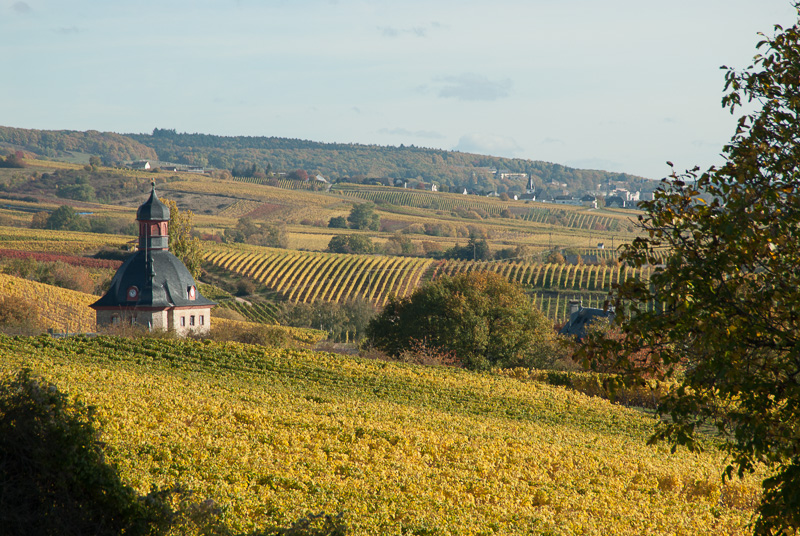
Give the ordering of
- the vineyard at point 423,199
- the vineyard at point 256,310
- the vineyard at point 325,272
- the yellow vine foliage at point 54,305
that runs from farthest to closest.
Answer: the vineyard at point 423,199 < the vineyard at point 325,272 < the vineyard at point 256,310 < the yellow vine foliage at point 54,305

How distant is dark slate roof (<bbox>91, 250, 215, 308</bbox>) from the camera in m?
44.2

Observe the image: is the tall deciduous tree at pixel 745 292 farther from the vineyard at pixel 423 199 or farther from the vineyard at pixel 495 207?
the vineyard at pixel 423 199

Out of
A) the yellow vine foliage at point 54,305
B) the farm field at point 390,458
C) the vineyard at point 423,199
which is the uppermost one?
the vineyard at point 423,199

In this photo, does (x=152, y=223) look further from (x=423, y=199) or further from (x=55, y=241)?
(x=423, y=199)

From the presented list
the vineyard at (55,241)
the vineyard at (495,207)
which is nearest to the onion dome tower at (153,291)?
the vineyard at (55,241)

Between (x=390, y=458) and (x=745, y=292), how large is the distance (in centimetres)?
898

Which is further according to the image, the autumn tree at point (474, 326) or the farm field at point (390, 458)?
the autumn tree at point (474, 326)

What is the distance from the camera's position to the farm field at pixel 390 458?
1109cm

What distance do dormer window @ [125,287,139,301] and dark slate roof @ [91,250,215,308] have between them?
12cm

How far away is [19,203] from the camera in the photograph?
128m

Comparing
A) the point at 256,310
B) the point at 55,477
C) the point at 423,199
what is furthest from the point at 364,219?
the point at 55,477

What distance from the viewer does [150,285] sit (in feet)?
146

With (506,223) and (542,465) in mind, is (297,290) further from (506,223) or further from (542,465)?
(506,223)

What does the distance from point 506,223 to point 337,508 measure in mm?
138334
